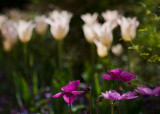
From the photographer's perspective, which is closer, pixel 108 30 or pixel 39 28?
pixel 108 30

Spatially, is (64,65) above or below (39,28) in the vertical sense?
below

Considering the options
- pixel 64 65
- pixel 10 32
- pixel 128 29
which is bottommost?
pixel 64 65

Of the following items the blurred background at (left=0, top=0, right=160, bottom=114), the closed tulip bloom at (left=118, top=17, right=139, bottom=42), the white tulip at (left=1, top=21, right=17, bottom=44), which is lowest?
the blurred background at (left=0, top=0, right=160, bottom=114)

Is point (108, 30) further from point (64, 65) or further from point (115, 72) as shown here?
point (64, 65)

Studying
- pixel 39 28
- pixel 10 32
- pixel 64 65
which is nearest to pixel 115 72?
pixel 10 32

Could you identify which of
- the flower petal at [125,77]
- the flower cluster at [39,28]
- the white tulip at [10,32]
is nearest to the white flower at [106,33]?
the flower cluster at [39,28]

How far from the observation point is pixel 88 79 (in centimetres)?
278

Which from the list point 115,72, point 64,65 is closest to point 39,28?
point 64,65

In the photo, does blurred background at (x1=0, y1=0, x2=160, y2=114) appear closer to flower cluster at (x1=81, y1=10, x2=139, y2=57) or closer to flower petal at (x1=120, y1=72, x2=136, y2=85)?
flower cluster at (x1=81, y1=10, x2=139, y2=57)

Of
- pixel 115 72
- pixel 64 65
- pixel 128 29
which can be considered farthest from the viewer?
pixel 64 65

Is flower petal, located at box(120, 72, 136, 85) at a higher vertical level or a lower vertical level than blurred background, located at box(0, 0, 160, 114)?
higher

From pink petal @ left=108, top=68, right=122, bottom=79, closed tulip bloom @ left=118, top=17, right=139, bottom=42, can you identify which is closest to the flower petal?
pink petal @ left=108, top=68, right=122, bottom=79

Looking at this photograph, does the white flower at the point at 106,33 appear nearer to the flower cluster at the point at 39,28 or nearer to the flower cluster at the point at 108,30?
the flower cluster at the point at 108,30

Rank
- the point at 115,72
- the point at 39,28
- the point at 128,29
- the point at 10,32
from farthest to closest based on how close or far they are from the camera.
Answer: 1. the point at 39,28
2. the point at 10,32
3. the point at 128,29
4. the point at 115,72
